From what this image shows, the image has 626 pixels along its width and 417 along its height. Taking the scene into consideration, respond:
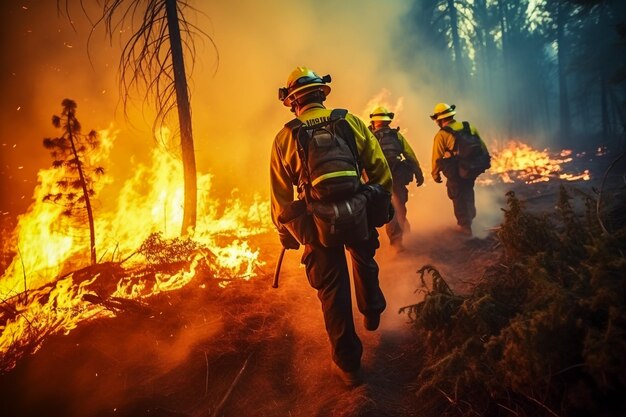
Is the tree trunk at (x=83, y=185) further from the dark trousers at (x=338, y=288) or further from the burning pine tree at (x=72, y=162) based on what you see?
the dark trousers at (x=338, y=288)

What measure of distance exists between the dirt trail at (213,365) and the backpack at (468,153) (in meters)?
3.22

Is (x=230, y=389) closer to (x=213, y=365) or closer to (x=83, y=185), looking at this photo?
(x=213, y=365)

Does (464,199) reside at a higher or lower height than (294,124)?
lower

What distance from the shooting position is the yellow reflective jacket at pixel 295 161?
9.29ft

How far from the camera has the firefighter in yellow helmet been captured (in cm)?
642

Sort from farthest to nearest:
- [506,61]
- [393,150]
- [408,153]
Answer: [506,61], [408,153], [393,150]

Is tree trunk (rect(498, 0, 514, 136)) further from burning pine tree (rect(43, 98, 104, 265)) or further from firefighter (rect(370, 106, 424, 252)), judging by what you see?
burning pine tree (rect(43, 98, 104, 265))

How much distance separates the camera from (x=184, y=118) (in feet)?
23.1

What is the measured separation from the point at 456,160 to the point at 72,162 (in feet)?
26.9

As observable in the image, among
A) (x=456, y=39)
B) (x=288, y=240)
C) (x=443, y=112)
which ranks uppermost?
(x=456, y=39)

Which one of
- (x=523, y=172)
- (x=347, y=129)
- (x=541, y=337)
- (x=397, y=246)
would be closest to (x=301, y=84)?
(x=347, y=129)

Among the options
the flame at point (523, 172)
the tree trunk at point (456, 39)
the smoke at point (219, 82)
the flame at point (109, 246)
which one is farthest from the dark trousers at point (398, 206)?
the tree trunk at point (456, 39)

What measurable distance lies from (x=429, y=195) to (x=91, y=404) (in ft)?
32.3

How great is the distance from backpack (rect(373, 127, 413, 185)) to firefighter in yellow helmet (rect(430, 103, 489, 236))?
0.95 meters
